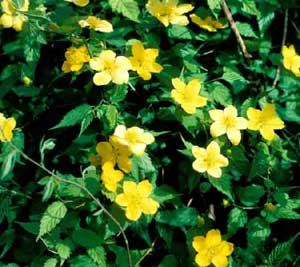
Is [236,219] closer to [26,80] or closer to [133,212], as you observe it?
[133,212]

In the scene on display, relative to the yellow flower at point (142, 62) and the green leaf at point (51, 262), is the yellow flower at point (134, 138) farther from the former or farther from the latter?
the green leaf at point (51, 262)

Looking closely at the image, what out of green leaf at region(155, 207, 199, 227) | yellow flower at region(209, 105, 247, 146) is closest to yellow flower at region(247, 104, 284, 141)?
yellow flower at region(209, 105, 247, 146)

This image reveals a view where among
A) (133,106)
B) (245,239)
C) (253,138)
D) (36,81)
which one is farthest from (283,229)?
(36,81)

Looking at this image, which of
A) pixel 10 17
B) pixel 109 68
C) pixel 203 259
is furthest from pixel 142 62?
pixel 203 259

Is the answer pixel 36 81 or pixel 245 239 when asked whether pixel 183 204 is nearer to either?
pixel 245 239

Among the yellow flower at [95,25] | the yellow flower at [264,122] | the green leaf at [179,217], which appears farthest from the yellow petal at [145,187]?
the yellow flower at [95,25]

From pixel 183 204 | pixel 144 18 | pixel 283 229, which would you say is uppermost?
pixel 144 18
